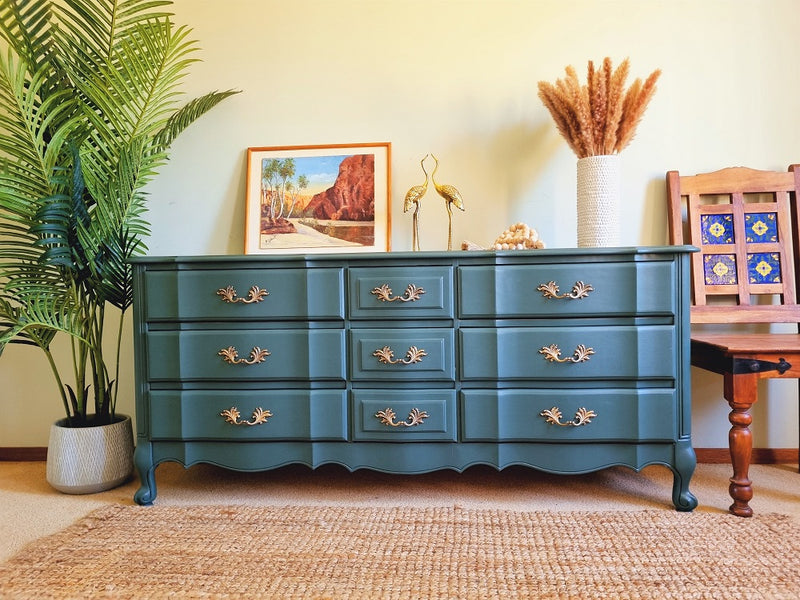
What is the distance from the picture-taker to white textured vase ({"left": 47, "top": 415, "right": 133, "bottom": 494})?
1.77 metres

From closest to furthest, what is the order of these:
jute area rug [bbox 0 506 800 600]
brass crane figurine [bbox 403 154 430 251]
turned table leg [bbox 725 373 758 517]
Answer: jute area rug [bbox 0 506 800 600] → turned table leg [bbox 725 373 758 517] → brass crane figurine [bbox 403 154 430 251]

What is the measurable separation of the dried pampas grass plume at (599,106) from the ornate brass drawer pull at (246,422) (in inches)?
58.7

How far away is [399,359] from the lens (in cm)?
160

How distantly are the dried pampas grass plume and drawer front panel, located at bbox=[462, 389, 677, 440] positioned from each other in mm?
912

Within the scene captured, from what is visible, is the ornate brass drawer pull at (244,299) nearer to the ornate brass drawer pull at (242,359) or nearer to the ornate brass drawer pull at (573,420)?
the ornate brass drawer pull at (242,359)

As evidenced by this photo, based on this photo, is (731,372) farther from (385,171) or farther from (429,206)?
(385,171)

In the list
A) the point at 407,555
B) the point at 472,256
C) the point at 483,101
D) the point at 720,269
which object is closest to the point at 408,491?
the point at 407,555

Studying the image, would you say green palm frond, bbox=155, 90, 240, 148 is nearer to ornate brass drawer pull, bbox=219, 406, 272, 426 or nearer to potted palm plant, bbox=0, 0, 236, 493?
potted palm plant, bbox=0, 0, 236, 493

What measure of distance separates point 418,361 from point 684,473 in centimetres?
91

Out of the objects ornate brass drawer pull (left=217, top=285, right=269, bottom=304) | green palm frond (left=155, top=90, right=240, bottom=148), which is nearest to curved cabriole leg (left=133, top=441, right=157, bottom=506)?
ornate brass drawer pull (left=217, top=285, right=269, bottom=304)

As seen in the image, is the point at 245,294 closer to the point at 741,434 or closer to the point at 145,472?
the point at 145,472

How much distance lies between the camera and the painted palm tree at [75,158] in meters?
1.65

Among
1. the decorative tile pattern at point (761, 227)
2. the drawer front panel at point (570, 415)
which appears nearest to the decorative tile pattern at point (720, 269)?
the decorative tile pattern at point (761, 227)

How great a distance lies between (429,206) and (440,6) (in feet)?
2.79
